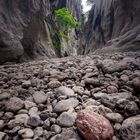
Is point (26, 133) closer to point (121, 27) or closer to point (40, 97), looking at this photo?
point (40, 97)

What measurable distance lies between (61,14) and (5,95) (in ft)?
73.2

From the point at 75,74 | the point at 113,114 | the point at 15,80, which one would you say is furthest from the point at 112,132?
the point at 15,80

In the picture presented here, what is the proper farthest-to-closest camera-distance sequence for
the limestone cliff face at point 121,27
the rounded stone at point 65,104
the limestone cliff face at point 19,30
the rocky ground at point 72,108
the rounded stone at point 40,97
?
1. the limestone cliff face at point 121,27
2. the limestone cliff face at point 19,30
3. the rounded stone at point 40,97
4. the rounded stone at point 65,104
5. the rocky ground at point 72,108

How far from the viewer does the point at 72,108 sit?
1.99m

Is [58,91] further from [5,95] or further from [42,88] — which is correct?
[5,95]

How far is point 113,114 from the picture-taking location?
1.81 m

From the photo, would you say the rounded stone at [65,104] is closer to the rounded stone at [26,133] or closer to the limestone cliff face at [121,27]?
the rounded stone at [26,133]

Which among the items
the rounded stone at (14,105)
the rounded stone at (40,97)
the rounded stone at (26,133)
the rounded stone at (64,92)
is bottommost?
the rounded stone at (26,133)

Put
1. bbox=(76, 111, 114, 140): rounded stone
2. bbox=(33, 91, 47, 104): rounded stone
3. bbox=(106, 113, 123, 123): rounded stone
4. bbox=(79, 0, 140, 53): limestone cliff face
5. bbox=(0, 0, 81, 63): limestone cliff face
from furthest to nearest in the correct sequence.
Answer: bbox=(79, 0, 140, 53): limestone cliff face < bbox=(0, 0, 81, 63): limestone cliff face < bbox=(33, 91, 47, 104): rounded stone < bbox=(106, 113, 123, 123): rounded stone < bbox=(76, 111, 114, 140): rounded stone

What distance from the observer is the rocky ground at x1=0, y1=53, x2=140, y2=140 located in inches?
62.1

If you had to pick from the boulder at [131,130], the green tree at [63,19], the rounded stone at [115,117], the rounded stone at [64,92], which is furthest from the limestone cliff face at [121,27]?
the green tree at [63,19]

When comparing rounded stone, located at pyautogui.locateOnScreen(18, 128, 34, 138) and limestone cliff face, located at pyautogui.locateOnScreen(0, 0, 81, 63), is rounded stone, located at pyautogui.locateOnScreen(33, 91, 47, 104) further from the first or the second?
limestone cliff face, located at pyautogui.locateOnScreen(0, 0, 81, 63)

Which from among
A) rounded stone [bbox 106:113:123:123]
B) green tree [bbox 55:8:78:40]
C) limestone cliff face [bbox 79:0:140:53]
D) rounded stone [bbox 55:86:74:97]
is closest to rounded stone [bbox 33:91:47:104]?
rounded stone [bbox 55:86:74:97]

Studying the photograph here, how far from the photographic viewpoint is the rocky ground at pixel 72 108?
1576mm
